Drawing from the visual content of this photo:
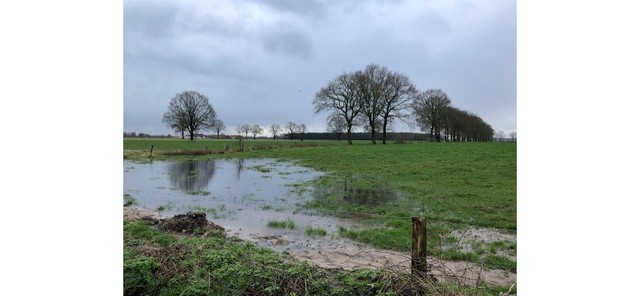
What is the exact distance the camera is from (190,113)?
42.6 metres

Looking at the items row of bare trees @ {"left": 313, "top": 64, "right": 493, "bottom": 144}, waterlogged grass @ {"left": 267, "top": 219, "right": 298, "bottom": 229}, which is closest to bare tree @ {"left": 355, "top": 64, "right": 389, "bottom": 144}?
row of bare trees @ {"left": 313, "top": 64, "right": 493, "bottom": 144}

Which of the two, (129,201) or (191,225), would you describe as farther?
(129,201)

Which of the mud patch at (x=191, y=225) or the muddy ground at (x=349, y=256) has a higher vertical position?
the mud patch at (x=191, y=225)

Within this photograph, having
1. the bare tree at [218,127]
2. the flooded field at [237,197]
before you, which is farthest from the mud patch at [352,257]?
the bare tree at [218,127]

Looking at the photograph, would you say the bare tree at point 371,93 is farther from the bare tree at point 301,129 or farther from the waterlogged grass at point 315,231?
the waterlogged grass at point 315,231

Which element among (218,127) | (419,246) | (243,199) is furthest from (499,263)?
(218,127)

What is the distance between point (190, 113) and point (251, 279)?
136 feet

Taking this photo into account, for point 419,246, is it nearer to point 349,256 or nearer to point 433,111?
point 349,256

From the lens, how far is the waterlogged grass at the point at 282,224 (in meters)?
7.87

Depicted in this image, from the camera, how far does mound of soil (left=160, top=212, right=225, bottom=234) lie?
704 cm

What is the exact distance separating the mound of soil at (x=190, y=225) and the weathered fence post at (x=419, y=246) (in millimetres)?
4359
